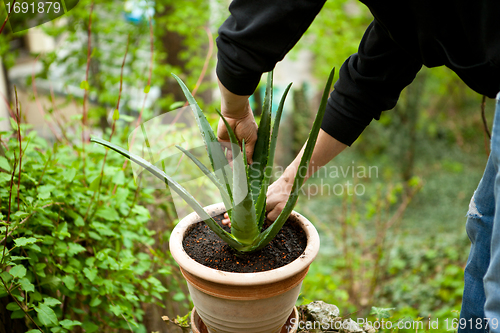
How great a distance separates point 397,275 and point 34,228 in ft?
12.0

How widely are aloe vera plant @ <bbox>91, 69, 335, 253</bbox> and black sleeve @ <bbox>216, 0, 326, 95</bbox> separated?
6.7 inches

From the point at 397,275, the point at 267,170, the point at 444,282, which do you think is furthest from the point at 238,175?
the point at 397,275

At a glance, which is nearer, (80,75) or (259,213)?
(259,213)

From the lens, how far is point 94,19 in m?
3.42

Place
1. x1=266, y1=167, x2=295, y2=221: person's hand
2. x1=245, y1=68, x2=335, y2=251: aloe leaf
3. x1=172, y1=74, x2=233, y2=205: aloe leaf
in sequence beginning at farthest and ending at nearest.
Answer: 1. x1=266, y1=167, x2=295, y2=221: person's hand
2. x1=172, y1=74, x2=233, y2=205: aloe leaf
3. x1=245, y1=68, x2=335, y2=251: aloe leaf

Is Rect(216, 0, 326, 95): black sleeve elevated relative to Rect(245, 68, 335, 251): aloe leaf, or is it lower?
elevated

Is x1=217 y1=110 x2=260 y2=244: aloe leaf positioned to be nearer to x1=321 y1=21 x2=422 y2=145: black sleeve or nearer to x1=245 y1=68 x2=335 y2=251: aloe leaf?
x1=245 y1=68 x2=335 y2=251: aloe leaf

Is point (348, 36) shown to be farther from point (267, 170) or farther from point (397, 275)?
point (267, 170)

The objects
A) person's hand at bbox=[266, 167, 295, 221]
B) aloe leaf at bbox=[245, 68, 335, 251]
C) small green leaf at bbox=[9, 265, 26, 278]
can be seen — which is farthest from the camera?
person's hand at bbox=[266, 167, 295, 221]

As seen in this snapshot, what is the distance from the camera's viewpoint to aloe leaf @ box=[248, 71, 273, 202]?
3.80ft

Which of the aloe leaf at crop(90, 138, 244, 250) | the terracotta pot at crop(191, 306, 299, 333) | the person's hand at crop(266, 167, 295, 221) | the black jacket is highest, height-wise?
the black jacket

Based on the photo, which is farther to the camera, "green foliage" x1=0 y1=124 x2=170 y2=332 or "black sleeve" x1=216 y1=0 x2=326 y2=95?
"green foliage" x1=0 y1=124 x2=170 y2=332

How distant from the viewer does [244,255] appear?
1.11 metres
